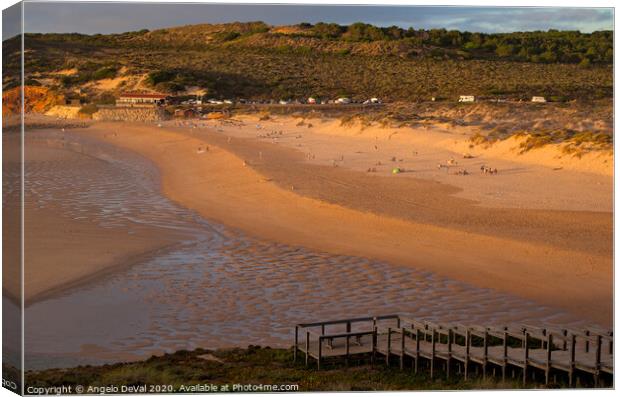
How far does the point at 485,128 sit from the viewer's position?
87.7 ft

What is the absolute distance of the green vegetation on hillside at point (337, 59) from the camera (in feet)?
35.9

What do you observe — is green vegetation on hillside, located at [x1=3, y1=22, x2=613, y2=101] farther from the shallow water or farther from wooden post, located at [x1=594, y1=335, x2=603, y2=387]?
wooden post, located at [x1=594, y1=335, x2=603, y2=387]

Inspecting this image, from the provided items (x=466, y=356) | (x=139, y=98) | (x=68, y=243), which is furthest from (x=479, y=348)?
(x=139, y=98)

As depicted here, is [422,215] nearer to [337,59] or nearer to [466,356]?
[337,59]

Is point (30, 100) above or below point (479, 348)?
above

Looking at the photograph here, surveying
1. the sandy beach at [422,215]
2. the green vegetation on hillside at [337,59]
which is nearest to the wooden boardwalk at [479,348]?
the sandy beach at [422,215]

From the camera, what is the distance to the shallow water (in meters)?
11.2

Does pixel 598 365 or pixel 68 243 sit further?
pixel 68 243

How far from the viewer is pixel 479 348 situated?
10.0m

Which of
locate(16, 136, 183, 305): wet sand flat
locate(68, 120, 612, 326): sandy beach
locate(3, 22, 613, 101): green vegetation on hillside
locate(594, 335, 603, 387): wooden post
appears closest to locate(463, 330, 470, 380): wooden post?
locate(594, 335, 603, 387): wooden post

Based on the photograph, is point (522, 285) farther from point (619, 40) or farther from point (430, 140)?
point (430, 140)

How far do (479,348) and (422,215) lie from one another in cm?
823

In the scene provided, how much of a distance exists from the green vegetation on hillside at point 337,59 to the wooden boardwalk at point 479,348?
9.97 ft

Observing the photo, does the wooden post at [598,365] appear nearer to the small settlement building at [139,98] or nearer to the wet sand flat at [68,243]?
the wet sand flat at [68,243]
